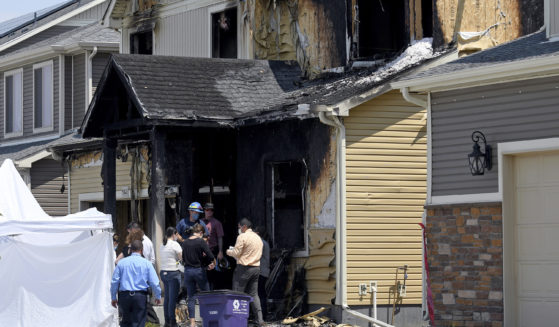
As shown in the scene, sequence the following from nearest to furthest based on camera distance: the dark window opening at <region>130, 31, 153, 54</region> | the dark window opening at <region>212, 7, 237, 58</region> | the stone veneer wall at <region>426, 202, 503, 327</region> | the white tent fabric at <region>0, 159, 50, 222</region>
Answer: the stone veneer wall at <region>426, 202, 503, 327</region>, the white tent fabric at <region>0, 159, 50, 222</region>, the dark window opening at <region>212, 7, 237, 58</region>, the dark window opening at <region>130, 31, 153, 54</region>

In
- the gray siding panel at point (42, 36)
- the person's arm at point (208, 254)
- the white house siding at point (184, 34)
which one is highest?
the gray siding panel at point (42, 36)

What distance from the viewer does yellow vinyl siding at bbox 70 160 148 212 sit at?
25828 mm

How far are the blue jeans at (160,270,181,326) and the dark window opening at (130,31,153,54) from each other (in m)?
10.4

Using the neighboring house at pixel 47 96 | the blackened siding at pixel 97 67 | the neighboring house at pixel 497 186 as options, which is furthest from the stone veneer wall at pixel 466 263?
the blackened siding at pixel 97 67

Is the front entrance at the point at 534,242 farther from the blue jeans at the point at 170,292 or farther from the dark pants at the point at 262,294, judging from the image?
the blue jeans at the point at 170,292

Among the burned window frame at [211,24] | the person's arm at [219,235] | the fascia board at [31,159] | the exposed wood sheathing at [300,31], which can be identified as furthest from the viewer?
the fascia board at [31,159]

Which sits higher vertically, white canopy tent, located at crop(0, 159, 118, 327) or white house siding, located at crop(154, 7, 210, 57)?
white house siding, located at crop(154, 7, 210, 57)

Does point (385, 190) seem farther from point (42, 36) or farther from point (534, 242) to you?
point (42, 36)

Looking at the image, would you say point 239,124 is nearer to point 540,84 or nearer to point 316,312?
point 316,312

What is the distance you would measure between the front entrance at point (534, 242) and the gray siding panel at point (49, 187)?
55.5ft

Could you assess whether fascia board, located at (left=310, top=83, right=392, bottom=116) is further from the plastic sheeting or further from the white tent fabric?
the white tent fabric

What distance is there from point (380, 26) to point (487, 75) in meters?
7.80

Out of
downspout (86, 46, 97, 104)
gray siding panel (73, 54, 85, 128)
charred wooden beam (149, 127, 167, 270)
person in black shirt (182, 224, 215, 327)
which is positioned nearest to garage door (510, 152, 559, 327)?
person in black shirt (182, 224, 215, 327)

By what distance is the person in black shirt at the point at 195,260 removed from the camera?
18391 mm
